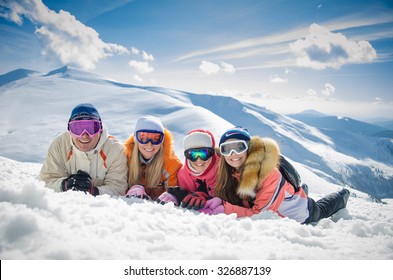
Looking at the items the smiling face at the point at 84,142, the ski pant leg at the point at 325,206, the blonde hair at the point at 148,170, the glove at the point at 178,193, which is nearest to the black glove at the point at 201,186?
the glove at the point at 178,193

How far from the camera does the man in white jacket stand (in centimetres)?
389

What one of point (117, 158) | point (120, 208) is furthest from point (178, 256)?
point (117, 158)

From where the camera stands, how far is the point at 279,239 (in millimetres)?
2299

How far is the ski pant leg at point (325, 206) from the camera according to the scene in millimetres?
3892

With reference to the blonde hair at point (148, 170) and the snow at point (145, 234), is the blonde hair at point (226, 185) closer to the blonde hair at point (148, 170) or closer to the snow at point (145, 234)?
the snow at point (145, 234)

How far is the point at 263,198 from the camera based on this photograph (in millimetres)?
3490

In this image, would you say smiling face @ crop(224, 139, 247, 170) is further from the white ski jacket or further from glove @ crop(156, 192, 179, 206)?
the white ski jacket

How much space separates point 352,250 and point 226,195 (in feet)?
6.39

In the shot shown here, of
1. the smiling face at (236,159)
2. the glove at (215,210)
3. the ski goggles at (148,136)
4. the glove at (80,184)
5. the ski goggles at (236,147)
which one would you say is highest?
the ski goggles at (148,136)

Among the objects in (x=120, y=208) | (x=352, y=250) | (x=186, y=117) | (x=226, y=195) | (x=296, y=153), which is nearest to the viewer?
(x=352, y=250)

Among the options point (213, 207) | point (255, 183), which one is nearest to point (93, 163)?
point (213, 207)

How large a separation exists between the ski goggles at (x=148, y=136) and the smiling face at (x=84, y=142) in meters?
0.65

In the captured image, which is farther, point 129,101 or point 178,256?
point 129,101

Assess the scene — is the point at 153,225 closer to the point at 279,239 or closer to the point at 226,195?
the point at 279,239
